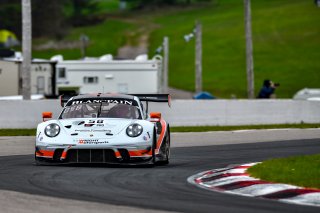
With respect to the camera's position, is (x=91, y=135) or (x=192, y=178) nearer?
(x=192, y=178)

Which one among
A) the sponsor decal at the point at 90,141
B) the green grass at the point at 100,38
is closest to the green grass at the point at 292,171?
the sponsor decal at the point at 90,141

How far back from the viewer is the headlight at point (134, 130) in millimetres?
17078

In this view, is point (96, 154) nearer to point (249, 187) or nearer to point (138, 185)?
point (138, 185)

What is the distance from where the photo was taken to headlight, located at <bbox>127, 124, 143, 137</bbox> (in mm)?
17078

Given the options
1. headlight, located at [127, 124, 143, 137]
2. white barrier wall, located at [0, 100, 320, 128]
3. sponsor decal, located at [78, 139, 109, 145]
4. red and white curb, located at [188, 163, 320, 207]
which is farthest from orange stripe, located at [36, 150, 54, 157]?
white barrier wall, located at [0, 100, 320, 128]

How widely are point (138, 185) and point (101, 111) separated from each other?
14.1ft

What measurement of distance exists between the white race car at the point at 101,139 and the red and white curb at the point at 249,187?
58.7 inches

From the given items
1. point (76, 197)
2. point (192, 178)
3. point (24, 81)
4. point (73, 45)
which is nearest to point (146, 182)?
point (192, 178)

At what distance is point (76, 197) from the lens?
40.5 ft

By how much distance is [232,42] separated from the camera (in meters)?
103

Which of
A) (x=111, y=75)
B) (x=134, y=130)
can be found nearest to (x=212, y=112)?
(x=111, y=75)

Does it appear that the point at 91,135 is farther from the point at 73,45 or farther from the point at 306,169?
the point at 73,45

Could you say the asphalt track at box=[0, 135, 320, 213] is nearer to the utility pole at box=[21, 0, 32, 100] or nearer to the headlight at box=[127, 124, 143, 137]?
the headlight at box=[127, 124, 143, 137]

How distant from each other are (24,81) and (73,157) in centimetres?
2025
